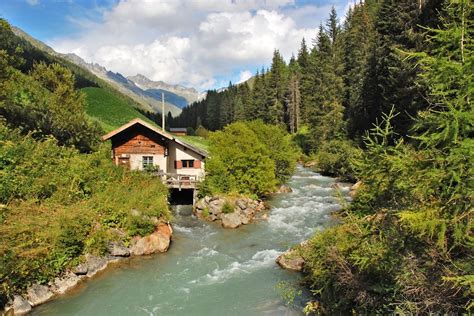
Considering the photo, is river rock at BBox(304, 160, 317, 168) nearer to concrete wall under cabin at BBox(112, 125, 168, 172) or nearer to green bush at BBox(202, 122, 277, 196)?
green bush at BBox(202, 122, 277, 196)

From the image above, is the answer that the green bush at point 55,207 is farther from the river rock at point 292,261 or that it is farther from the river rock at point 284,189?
the river rock at point 284,189

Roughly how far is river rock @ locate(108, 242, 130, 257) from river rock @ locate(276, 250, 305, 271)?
766cm

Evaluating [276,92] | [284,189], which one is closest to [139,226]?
[284,189]

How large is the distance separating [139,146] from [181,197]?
5897 millimetres

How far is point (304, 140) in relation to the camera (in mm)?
63094

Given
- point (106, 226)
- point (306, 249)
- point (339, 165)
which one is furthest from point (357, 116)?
point (106, 226)

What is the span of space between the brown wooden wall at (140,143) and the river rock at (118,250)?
13623mm

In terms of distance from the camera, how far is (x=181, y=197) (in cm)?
3044

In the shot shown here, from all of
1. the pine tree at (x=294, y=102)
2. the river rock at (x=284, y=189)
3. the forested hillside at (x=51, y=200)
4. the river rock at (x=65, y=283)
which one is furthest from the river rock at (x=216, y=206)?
the pine tree at (x=294, y=102)

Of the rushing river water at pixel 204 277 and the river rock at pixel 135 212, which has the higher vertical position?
the river rock at pixel 135 212

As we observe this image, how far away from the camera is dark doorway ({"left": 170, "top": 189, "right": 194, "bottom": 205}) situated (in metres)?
29.3

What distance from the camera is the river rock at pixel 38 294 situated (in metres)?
12.4

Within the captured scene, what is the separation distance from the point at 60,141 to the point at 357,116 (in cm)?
3546

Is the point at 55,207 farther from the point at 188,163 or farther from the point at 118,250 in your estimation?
the point at 188,163
